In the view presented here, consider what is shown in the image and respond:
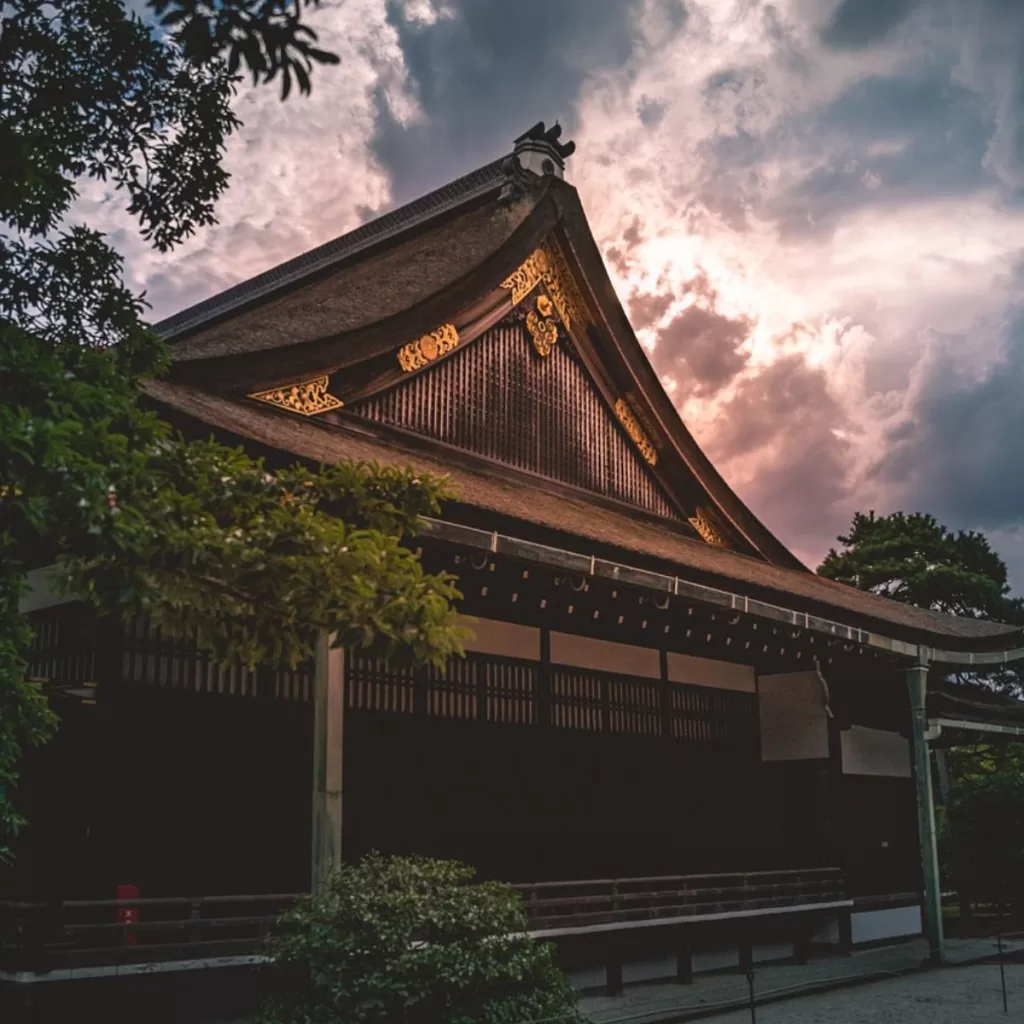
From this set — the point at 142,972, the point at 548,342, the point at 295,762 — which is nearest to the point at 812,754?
the point at 548,342

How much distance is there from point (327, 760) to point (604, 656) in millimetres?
6202

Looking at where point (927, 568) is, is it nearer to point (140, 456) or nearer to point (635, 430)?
point (635, 430)

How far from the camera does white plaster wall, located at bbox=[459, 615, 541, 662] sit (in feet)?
42.5

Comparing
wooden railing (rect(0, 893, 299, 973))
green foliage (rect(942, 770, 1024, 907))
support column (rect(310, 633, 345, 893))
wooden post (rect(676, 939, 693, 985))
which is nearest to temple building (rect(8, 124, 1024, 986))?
support column (rect(310, 633, 345, 893))

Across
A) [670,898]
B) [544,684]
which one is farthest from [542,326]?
[670,898]

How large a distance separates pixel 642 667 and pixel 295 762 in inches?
236

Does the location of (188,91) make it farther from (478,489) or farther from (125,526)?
(478,489)

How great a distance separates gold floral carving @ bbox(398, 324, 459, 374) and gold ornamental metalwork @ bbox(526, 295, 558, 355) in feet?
5.98

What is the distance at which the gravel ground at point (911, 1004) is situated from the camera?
11320mm

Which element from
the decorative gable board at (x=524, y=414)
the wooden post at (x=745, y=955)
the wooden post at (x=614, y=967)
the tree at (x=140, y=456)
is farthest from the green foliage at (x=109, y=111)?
the wooden post at (x=745, y=955)

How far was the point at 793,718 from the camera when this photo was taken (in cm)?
1703

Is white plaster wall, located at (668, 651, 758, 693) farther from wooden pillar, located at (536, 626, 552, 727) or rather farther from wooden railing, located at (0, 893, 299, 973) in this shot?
wooden railing, located at (0, 893, 299, 973)

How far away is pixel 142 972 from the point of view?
8352 millimetres

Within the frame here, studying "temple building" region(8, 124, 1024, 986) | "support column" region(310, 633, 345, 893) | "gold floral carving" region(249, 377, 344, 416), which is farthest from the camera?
"gold floral carving" region(249, 377, 344, 416)
